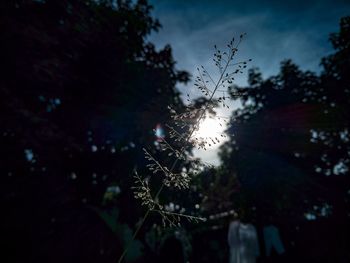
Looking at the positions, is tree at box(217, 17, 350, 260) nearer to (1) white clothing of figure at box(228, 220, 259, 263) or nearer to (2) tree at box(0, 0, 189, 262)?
(1) white clothing of figure at box(228, 220, 259, 263)

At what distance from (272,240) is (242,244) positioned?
5.25 m

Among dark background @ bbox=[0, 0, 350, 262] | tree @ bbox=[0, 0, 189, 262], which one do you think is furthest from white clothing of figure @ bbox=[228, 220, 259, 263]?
tree @ bbox=[0, 0, 189, 262]

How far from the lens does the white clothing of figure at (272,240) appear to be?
13.1 metres

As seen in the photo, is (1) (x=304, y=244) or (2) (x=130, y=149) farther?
(1) (x=304, y=244)

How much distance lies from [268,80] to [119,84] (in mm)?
12469

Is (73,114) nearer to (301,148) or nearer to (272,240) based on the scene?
(272,240)

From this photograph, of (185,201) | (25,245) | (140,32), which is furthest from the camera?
(140,32)

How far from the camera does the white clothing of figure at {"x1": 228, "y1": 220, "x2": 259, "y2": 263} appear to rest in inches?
359

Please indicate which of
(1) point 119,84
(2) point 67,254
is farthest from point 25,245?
(1) point 119,84

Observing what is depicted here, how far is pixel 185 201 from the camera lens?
10.3 metres

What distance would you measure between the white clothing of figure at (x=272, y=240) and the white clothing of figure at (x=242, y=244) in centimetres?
441

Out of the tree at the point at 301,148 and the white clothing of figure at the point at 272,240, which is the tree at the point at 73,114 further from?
the white clothing of figure at the point at 272,240

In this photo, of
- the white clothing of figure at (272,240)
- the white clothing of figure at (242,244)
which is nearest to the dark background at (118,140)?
the white clothing of figure at (272,240)

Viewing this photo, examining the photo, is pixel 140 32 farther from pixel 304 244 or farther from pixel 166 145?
pixel 304 244
